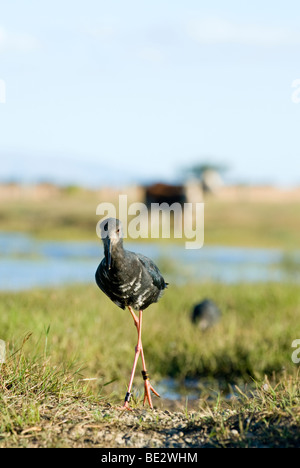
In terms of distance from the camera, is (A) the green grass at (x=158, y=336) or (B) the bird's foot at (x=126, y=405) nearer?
(B) the bird's foot at (x=126, y=405)

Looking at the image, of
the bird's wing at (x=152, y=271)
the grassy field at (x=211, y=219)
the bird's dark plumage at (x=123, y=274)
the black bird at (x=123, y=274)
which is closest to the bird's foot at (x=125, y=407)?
the black bird at (x=123, y=274)

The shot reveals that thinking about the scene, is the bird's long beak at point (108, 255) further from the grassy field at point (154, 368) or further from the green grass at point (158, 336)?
the green grass at point (158, 336)

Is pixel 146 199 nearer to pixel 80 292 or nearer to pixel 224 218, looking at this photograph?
pixel 224 218

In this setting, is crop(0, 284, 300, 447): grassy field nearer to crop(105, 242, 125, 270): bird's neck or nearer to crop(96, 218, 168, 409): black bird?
crop(96, 218, 168, 409): black bird

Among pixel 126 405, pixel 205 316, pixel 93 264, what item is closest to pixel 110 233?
pixel 126 405

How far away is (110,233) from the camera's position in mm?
4473

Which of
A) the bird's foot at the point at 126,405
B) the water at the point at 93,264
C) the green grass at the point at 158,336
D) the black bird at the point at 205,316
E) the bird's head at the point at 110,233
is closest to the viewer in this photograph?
the bird's head at the point at 110,233

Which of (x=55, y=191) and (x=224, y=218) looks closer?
(x=224, y=218)

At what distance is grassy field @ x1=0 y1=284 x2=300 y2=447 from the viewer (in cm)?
454

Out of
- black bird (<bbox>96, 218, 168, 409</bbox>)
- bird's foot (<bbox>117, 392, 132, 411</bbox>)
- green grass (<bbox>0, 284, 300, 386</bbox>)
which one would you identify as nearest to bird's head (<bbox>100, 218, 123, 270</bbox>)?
black bird (<bbox>96, 218, 168, 409</bbox>)

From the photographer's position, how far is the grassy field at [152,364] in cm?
454

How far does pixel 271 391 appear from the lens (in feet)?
16.0
